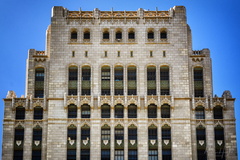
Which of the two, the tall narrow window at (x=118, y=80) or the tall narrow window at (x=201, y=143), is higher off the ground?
the tall narrow window at (x=118, y=80)

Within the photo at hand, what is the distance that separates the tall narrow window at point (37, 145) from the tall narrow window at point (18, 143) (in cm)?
146

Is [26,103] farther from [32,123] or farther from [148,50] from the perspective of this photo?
[148,50]

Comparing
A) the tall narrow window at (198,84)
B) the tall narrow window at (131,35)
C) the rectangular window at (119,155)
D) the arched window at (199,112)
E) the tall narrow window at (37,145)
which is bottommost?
the rectangular window at (119,155)

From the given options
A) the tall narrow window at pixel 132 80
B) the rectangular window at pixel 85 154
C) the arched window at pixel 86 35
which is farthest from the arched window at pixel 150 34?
the rectangular window at pixel 85 154

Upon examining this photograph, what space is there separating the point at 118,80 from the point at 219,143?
14.7m

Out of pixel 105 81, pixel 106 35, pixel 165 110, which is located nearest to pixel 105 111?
pixel 105 81

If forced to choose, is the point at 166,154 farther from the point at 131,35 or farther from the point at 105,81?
the point at 131,35

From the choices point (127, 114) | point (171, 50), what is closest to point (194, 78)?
point (171, 50)

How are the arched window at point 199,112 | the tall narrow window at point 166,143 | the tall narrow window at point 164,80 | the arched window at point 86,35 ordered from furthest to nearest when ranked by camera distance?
the arched window at point 86,35 < the tall narrow window at point 164,80 < the arched window at point 199,112 < the tall narrow window at point 166,143

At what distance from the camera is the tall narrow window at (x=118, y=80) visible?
278 ft

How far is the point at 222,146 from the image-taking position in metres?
82.2

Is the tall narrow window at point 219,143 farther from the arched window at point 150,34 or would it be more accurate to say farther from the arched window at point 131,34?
the arched window at point 131,34

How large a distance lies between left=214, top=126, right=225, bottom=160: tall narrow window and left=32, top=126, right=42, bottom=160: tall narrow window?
21460 millimetres

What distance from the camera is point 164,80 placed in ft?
279
